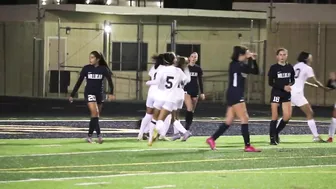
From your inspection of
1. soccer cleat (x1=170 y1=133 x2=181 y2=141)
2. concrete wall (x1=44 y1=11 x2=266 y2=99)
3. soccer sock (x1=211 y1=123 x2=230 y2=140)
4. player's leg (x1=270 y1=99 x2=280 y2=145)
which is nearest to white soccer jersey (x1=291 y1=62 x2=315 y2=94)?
player's leg (x1=270 y1=99 x2=280 y2=145)

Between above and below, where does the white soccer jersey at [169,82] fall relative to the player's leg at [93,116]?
above

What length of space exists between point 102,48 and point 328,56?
10364 millimetres

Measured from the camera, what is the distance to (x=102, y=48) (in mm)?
41938

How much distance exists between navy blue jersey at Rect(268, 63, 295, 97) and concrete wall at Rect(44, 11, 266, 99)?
916 inches

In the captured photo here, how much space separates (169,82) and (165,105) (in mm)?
468

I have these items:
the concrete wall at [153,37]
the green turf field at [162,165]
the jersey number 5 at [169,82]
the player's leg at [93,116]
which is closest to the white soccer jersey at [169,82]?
the jersey number 5 at [169,82]

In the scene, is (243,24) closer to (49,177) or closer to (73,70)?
(73,70)

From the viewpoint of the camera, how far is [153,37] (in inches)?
1674

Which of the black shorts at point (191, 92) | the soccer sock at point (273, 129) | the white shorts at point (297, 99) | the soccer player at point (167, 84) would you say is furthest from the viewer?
the black shorts at point (191, 92)

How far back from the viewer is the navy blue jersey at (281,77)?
18516 mm

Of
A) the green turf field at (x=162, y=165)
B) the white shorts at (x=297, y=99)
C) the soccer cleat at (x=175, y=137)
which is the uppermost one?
the white shorts at (x=297, y=99)

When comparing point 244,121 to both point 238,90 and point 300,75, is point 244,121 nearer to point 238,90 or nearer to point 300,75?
point 238,90

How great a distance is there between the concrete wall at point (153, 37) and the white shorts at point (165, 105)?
22920 millimetres

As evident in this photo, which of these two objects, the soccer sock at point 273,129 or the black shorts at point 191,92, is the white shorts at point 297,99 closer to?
the soccer sock at point 273,129
